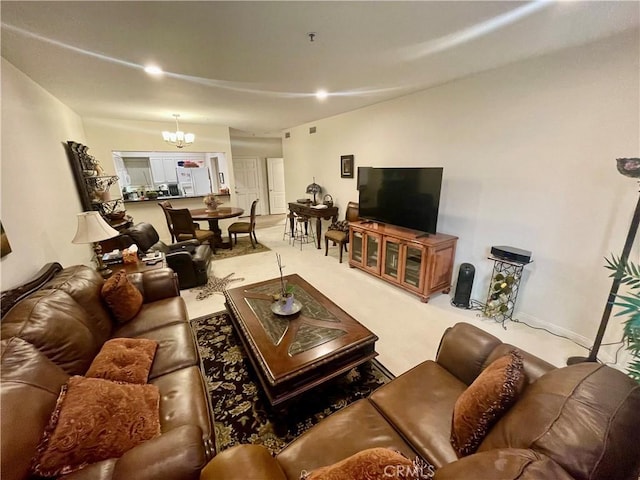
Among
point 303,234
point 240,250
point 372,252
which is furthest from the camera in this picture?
point 303,234

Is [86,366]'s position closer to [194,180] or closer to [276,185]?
[194,180]

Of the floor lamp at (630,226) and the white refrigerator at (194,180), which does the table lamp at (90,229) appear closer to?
the floor lamp at (630,226)

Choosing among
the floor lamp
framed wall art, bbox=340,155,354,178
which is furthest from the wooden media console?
the floor lamp

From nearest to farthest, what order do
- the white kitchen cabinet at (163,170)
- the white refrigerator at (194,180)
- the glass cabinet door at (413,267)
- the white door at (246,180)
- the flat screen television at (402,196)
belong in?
the flat screen television at (402,196) → the glass cabinet door at (413,267) → the white kitchen cabinet at (163,170) → the white refrigerator at (194,180) → the white door at (246,180)

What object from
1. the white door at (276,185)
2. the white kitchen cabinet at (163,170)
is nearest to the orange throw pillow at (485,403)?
the white kitchen cabinet at (163,170)

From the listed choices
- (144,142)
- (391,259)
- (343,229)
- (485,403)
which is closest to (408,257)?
(391,259)

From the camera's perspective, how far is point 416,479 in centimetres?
64

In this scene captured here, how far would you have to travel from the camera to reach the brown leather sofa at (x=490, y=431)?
26.0 inches

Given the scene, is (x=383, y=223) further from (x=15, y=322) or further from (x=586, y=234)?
(x=15, y=322)

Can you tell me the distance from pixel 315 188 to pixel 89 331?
451 centimetres

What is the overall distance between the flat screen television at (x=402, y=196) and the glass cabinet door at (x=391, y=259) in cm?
29

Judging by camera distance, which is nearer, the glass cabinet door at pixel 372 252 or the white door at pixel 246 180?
the glass cabinet door at pixel 372 252

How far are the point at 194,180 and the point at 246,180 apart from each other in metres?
1.58

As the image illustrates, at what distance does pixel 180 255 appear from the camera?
3438 mm
